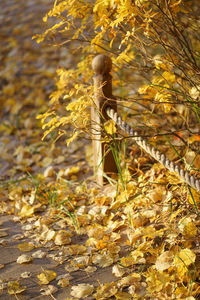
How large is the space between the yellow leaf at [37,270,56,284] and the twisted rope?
2.73 ft

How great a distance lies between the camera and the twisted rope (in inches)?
71.9

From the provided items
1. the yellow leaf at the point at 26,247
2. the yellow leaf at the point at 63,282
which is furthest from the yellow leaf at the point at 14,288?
the yellow leaf at the point at 26,247

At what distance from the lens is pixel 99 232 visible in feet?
7.06

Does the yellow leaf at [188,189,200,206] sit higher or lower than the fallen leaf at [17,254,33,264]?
higher

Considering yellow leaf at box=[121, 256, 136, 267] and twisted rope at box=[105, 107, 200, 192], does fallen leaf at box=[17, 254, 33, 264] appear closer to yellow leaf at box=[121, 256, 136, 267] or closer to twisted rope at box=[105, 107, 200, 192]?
yellow leaf at box=[121, 256, 136, 267]

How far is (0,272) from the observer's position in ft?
6.28

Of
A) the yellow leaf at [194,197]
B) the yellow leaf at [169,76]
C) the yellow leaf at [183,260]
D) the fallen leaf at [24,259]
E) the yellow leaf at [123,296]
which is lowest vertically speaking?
the yellow leaf at [123,296]

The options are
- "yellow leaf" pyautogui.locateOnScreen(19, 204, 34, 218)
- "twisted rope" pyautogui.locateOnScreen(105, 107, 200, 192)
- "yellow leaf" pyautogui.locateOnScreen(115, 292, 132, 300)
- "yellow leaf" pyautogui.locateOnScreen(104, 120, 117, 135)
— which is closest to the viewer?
"yellow leaf" pyautogui.locateOnScreen(115, 292, 132, 300)

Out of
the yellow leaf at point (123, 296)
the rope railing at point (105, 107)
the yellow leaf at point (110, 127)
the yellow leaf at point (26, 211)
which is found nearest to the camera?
the yellow leaf at point (123, 296)

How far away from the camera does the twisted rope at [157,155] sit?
1827 mm

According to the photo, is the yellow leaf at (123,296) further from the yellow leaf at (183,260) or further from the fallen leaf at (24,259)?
the fallen leaf at (24,259)

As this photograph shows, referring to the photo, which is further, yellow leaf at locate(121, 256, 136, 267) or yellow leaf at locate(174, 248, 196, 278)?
yellow leaf at locate(121, 256, 136, 267)

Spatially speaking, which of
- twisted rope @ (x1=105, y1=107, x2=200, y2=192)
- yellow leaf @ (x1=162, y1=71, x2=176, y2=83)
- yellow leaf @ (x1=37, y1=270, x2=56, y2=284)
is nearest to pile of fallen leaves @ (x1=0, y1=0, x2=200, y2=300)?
yellow leaf @ (x1=37, y1=270, x2=56, y2=284)

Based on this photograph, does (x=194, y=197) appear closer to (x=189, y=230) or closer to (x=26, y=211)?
(x=189, y=230)
